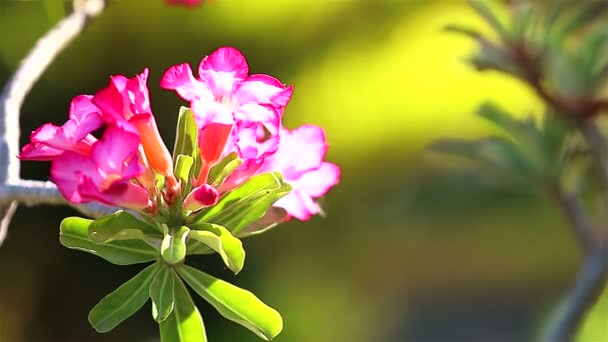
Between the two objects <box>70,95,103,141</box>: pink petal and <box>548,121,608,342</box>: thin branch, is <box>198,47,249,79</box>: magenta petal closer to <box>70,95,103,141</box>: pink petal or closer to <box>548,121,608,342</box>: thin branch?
<box>70,95,103,141</box>: pink petal

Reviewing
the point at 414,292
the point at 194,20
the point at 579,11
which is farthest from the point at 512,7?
the point at 414,292

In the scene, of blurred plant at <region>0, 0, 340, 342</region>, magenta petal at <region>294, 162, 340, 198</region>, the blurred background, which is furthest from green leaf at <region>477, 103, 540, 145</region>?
the blurred background

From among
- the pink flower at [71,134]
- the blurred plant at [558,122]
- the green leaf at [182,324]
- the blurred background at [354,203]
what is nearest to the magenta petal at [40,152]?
the pink flower at [71,134]

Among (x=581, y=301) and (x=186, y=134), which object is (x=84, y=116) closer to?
(x=186, y=134)

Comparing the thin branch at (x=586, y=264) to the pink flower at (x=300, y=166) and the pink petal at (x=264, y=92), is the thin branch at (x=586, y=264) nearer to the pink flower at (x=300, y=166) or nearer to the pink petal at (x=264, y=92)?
the pink flower at (x=300, y=166)

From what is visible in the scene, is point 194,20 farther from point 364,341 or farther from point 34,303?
point 364,341

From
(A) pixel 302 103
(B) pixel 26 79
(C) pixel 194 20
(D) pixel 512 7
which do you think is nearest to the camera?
(B) pixel 26 79

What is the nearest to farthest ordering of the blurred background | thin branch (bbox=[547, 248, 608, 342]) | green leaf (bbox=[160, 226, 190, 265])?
green leaf (bbox=[160, 226, 190, 265]) → thin branch (bbox=[547, 248, 608, 342]) → the blurred background
